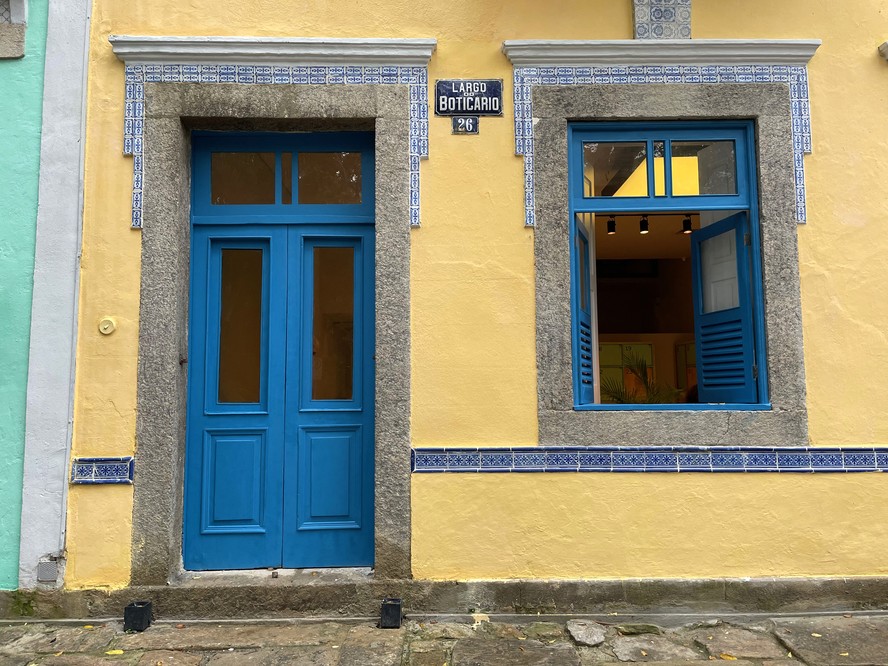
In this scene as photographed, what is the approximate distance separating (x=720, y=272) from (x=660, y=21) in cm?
170

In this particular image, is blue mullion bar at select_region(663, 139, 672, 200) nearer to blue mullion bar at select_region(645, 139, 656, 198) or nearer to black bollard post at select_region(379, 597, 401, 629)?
blue mullion bar at select_region(645, 139, 656, 198)

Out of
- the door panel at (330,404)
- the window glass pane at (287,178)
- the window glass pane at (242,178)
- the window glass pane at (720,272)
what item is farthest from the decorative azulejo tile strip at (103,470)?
the window glass pane at (720,272)

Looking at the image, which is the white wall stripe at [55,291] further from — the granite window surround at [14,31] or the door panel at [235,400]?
the door panel at [235,400]

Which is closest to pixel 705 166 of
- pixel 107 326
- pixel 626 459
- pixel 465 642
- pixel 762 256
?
pixel 762 256

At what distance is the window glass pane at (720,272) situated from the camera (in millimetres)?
4441

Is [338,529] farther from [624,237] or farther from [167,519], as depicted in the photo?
[624,237]

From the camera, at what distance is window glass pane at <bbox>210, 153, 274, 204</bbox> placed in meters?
4.46

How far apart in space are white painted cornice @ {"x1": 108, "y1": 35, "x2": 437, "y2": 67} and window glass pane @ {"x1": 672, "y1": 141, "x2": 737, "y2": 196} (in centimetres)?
176

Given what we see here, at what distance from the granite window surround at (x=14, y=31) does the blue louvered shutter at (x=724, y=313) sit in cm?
465

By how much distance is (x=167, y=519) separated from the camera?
403 cm

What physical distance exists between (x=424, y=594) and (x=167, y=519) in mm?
1616

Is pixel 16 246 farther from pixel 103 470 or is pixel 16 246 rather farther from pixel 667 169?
pixel 667 169

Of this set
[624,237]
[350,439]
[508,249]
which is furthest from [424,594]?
[624,237]

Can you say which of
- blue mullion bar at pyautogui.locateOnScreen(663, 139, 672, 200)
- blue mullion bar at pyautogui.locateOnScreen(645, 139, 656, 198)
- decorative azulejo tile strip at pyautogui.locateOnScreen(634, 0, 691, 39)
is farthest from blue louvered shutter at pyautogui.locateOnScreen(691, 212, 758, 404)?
decorative azulejo tile strip at pyautogui.locateOnScreen(634, 0, 691, 39)
